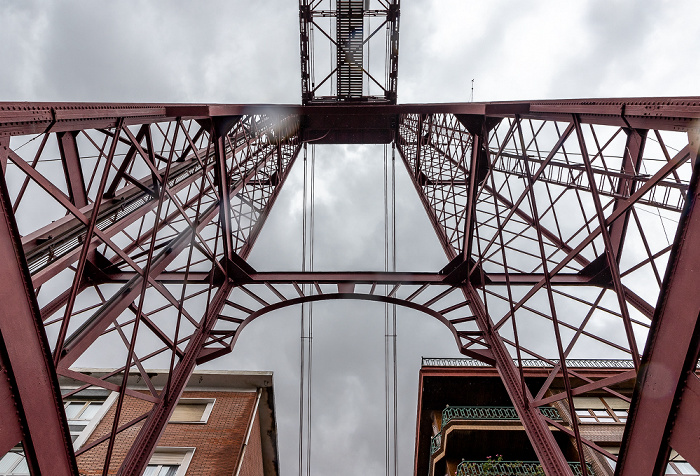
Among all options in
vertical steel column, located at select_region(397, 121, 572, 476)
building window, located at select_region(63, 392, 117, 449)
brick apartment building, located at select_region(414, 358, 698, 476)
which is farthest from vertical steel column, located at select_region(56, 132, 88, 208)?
brick apartment building, located at select_region(414, 358, 698, 476)

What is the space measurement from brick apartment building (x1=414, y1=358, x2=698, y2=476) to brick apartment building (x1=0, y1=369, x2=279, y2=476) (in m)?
5.76

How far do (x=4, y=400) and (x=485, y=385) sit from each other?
1405 cm

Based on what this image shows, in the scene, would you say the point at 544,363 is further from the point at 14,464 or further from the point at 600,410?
the point at 14,464

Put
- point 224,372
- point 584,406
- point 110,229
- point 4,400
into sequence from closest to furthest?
point 4,400, point 110,229, point 584,406, point 224,372

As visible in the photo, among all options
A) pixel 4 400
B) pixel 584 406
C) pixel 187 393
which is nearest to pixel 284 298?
pixel 4 400

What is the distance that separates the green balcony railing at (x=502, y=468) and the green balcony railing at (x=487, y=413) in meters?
1.73

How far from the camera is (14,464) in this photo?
1139 cm

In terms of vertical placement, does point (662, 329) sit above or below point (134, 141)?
below

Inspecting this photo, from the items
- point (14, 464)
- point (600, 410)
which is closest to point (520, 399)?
point (600, 410)

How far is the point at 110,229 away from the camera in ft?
22.2

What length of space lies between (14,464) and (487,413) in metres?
13.4

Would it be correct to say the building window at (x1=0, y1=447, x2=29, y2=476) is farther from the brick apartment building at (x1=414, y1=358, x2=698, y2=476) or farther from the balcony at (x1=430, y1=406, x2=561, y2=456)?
the balcony at (x1=430, y1=406, x2=561, y2=456)

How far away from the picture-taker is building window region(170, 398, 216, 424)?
1402 centimetres

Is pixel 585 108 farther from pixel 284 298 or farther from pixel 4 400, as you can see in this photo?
pixel 284 298
